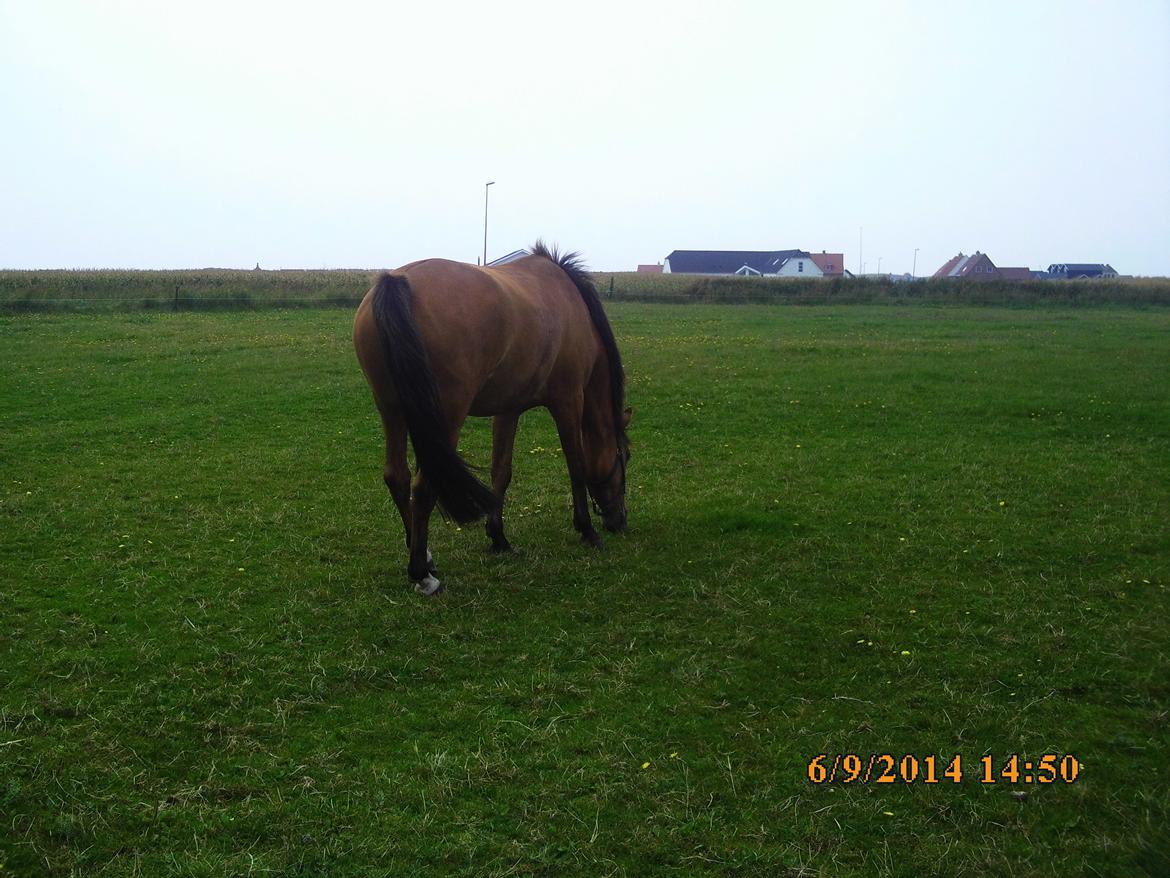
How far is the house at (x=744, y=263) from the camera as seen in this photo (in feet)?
237

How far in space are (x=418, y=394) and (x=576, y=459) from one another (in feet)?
5.97

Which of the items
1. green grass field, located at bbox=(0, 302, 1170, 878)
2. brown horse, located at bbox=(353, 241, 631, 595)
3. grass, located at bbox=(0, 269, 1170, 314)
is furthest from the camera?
grass, located at bbox=(0, 269, 1170, 314)

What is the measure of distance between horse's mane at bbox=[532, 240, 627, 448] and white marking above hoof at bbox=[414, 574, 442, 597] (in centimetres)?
204

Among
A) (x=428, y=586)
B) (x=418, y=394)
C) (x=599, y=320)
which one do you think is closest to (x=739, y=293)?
(x=599, y=320)

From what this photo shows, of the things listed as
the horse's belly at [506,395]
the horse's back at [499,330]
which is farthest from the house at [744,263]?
the horse's belly at [506,395]

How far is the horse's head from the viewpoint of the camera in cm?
673

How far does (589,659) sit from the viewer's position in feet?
14.6

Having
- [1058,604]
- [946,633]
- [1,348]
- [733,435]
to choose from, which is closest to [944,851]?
[946,633]

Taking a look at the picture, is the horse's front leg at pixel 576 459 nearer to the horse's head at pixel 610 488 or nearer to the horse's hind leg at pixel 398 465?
the horse's head at pixel 610 488

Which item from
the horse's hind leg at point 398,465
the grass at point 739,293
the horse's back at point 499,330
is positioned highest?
the grass at point 739,293

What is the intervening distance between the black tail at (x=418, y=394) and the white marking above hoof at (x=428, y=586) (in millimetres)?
490

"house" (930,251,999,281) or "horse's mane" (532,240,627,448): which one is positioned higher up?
"house" (930,251,999,281)

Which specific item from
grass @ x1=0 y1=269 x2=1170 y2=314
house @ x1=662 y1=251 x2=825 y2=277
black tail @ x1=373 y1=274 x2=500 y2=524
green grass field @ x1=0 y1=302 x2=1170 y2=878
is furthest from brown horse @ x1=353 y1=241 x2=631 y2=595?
house @ x1=662 y1=251 x2=825 y2=277

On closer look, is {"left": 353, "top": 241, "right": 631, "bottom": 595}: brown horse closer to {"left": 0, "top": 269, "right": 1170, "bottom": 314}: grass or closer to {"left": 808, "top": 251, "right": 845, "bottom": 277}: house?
{"left": 0, "top": 269, "right": 1170, "bottom": 314}: grass
